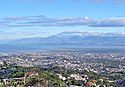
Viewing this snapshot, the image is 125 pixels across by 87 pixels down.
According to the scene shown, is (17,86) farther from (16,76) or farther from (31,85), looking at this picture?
(16,76)

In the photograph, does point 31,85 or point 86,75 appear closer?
point 31,85

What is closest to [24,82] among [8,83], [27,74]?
[8,83]

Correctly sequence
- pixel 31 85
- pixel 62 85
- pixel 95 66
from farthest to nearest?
1. pixel 95 66
2. pixel 62 85
3. pixel 31 85

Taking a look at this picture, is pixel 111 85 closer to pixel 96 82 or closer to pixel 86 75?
pixel 96 82

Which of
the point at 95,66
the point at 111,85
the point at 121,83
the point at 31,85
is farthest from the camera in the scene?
the point at 95,66

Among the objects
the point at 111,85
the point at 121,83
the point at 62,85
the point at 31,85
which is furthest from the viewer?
the point at 121,83

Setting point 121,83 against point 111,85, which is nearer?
point 111,85

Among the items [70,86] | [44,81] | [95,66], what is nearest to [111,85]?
[70,86]

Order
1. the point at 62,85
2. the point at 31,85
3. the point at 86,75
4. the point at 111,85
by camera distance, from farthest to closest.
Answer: the point at 86,75 < the point at 111,85 < the point at 62,85 < the point at 31,85
